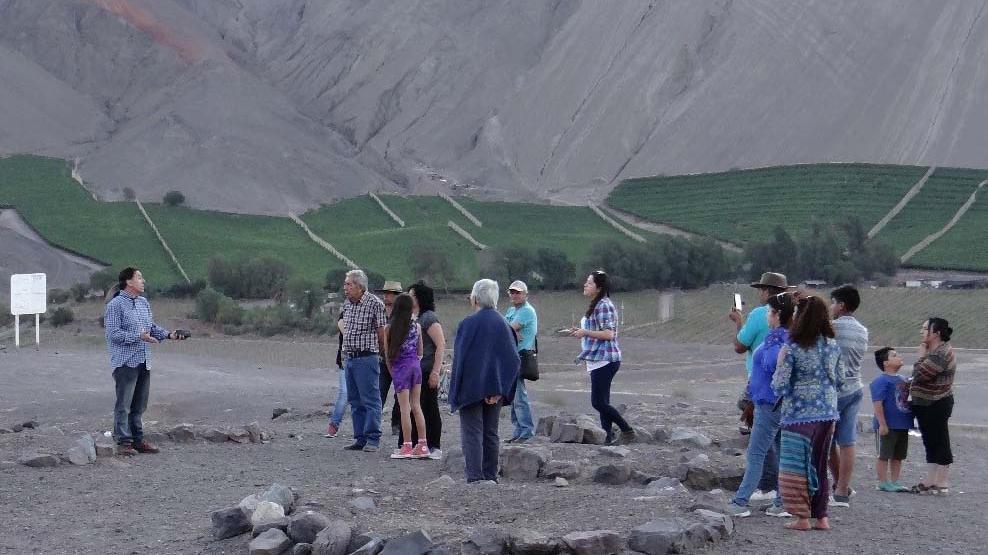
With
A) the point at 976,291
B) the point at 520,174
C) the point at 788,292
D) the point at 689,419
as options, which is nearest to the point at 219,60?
the point at 520,174

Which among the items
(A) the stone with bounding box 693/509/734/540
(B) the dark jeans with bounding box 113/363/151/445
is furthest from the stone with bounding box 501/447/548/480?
(B) the dark jeans with bounding box 113/363/151/445

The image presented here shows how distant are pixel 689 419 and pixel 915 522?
26.2 feet

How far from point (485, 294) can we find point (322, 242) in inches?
2402

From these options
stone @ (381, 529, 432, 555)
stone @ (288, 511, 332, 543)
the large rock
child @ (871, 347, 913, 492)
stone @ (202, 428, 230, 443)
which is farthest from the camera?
stone @ (202, 428, 230, 443)

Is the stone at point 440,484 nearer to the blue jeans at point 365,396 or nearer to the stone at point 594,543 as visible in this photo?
the stone at point 594,543

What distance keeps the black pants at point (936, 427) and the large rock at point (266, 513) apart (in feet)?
18.2

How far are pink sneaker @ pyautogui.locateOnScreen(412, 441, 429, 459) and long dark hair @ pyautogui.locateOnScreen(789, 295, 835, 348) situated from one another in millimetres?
4639

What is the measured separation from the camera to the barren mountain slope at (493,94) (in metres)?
84.2

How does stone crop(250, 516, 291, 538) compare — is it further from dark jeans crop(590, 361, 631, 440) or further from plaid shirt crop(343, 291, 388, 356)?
dark jeans crop(590, 361, 631, 440)

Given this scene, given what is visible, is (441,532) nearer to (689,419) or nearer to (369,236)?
(689,419)

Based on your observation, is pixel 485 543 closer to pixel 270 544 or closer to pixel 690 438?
pixel 270 544

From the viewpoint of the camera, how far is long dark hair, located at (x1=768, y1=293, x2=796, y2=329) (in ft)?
32.7

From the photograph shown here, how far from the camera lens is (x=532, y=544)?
8062 millimetres

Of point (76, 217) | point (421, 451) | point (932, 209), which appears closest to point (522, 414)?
point (421, 451)
